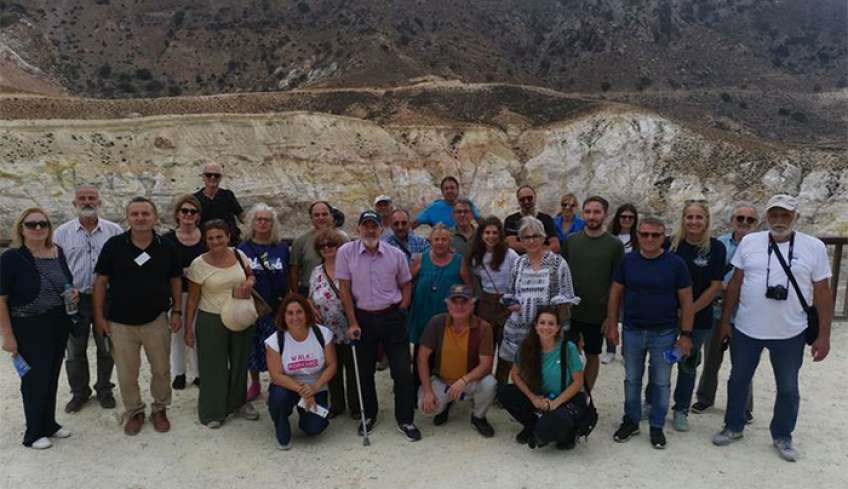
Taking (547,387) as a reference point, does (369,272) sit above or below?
above

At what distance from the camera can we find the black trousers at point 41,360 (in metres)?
4.80

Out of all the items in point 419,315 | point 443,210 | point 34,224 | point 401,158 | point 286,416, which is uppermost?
point 401,158

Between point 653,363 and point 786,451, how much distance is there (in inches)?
48.8

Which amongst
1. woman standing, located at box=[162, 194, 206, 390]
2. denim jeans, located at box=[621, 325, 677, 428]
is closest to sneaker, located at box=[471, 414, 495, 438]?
denim jeans, located at box=[621, 325, 677, 428]

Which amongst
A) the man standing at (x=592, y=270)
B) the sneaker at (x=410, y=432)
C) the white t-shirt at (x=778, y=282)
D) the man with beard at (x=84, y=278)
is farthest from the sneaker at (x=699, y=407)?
the man with beard at (x=84, y=278)

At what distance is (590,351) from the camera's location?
5598 millimetres

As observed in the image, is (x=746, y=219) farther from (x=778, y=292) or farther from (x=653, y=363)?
(x=653, y=363)

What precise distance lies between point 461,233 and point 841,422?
13.3 ft

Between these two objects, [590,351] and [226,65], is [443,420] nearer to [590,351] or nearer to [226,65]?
[590,351]

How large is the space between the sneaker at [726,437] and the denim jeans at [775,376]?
4 cm

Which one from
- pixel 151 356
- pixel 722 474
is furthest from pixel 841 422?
pixel 151 356

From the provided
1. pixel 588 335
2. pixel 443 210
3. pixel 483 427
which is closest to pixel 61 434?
pixel 483 427

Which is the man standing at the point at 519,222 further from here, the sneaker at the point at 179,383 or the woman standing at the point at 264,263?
the sneaker at the point at 179,383

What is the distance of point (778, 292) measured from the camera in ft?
15.2
